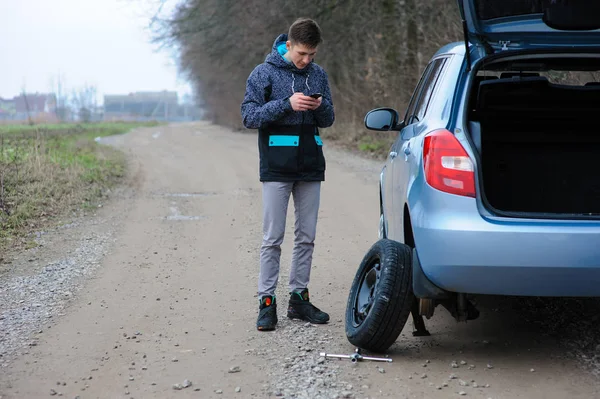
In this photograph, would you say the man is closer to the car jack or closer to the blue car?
the blue car

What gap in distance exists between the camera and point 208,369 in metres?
4.55

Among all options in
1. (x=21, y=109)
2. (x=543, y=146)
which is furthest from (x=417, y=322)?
(x=21, y=109)

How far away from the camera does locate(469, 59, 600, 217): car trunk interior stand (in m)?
5.07

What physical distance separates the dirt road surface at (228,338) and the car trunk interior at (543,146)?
0.81 m

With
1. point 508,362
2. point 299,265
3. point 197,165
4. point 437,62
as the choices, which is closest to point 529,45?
point 437,62

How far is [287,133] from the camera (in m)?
5.35

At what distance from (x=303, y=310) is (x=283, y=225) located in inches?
22.3

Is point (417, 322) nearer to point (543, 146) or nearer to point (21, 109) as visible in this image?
point (543, 146)

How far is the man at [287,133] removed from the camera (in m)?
5.25

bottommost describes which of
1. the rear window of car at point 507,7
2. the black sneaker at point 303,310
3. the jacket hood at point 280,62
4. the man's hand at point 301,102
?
the black sneaker at point 303,310

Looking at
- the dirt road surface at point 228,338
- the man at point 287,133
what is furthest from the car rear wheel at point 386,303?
the man at point 287,133

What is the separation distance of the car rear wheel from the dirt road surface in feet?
0.48

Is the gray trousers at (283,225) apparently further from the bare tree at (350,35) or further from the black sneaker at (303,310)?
the bare tree at (350,35)

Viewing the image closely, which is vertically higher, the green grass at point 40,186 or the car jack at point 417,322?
the car jack at point 417,322
